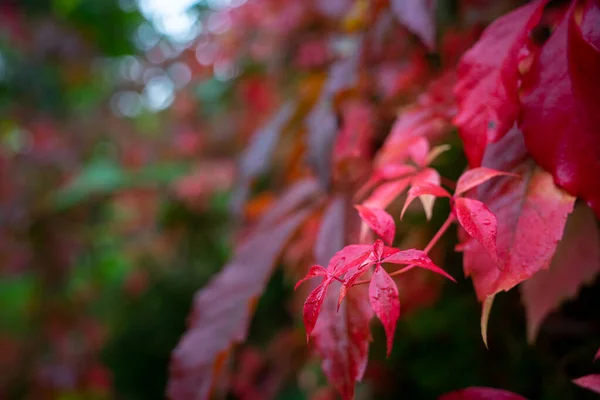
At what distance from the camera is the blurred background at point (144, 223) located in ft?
2.09

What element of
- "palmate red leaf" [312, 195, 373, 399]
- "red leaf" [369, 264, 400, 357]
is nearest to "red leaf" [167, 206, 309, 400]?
"palmate red leaf" [312, 195, 373, 399]

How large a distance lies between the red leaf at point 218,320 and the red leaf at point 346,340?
107mm

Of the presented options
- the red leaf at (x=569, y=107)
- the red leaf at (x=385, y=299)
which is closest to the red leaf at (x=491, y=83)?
the red leaf at (x=569, y=107)

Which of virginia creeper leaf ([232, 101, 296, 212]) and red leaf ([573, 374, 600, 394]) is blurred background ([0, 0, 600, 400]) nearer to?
virginia creeper leaf ([232, 101, 296, 212])

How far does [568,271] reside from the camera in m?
0.43

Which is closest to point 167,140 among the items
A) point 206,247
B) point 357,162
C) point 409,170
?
point 206,247

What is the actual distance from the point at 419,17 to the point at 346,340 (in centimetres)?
32

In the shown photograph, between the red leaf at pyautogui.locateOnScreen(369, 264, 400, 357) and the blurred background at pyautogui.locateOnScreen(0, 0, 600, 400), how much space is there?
314mm

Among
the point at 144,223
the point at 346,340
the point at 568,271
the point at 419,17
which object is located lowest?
the point at 144,223

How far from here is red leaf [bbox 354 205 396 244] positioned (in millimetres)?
346

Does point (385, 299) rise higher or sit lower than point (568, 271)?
higher

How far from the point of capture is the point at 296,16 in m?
1.28

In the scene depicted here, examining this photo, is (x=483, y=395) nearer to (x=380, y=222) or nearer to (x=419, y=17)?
(x=380, y=222)

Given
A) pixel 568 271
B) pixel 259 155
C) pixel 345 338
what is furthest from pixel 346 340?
pixel 259 155
